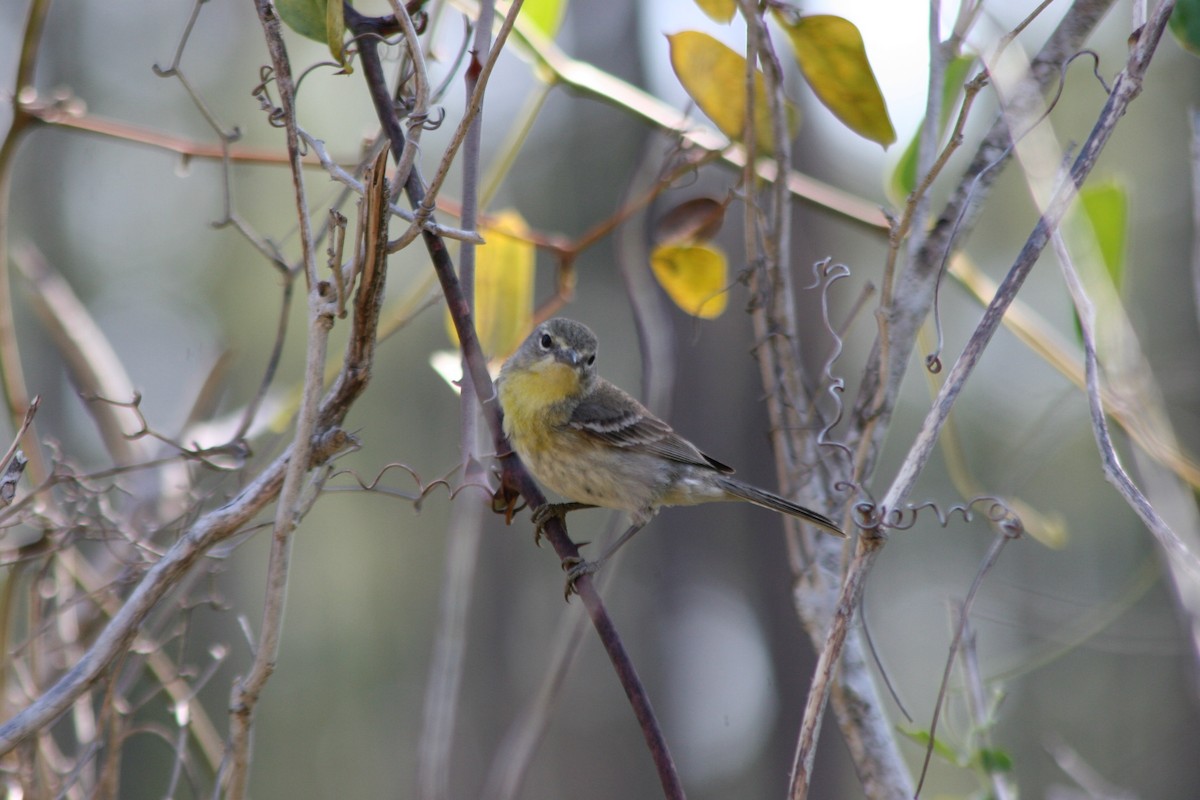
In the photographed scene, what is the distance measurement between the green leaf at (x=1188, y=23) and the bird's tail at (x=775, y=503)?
1175 millimetres

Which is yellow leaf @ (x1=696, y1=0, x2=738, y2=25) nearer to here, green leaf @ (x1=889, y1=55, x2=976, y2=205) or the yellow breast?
green leaf @ (x1=889, y1=55, x2=976, y2=205)

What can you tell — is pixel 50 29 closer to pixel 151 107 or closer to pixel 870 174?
pixel 151 107

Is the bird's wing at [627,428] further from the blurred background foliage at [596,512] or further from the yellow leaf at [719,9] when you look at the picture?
the blurred background foliage at [596,512]


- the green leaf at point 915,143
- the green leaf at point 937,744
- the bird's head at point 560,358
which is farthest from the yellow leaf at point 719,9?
the green leaf at point 937,744

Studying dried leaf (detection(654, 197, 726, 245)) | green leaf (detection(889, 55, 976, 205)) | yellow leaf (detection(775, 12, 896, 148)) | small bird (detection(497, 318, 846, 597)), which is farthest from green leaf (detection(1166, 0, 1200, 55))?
small bird (detection(497, 318, 846, 597))

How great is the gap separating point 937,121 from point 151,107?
13780 millimetres

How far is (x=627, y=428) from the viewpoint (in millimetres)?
3879

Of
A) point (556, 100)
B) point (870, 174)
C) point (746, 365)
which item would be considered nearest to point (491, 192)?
point (746, 365)

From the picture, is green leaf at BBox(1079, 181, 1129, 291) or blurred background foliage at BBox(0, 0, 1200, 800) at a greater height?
green leaf at BBox(1079, 181, 1129, 291)

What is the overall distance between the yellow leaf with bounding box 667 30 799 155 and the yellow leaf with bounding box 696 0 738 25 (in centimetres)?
8

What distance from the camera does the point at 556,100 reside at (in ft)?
42.2

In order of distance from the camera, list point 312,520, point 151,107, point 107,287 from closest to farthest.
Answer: point 107,287 < point 151,107 < point 312,520

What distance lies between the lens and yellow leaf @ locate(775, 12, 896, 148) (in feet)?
7.21

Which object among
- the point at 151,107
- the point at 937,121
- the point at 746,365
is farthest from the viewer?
the point at 151,107
